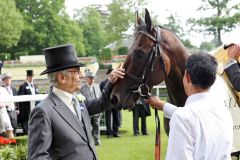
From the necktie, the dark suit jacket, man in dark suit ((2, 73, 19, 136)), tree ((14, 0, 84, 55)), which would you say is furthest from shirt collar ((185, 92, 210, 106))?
tree ((14, 0, 84, 55))

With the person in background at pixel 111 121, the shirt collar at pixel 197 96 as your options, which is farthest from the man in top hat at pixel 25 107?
the shirt collar at pixel 197 96

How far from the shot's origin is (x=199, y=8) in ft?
124

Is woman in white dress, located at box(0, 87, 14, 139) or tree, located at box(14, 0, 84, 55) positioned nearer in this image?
woman in white dress, located at box(0, 87, 14, 139)

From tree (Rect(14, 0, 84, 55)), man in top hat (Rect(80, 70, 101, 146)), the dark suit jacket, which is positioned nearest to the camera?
the dark suit jacket

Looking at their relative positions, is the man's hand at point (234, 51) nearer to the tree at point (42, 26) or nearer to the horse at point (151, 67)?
the horse at point (151, 67)

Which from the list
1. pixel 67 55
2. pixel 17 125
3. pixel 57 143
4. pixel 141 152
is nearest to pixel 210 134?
pixel 57 143

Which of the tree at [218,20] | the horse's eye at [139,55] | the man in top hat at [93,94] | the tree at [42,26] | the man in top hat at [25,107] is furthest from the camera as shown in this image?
the tree at [42,26]

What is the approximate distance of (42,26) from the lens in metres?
57.3

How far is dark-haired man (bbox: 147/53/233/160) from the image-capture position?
6.86ft

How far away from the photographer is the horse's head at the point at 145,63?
3990 millimetres

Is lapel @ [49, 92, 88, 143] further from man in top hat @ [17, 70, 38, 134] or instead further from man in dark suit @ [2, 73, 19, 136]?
man in top hat @ [17, 70, 38, 134]

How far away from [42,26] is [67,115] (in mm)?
55844

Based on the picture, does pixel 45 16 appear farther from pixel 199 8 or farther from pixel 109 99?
pixel 109 99

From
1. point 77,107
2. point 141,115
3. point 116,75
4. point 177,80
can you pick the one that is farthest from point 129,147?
point 77,107
